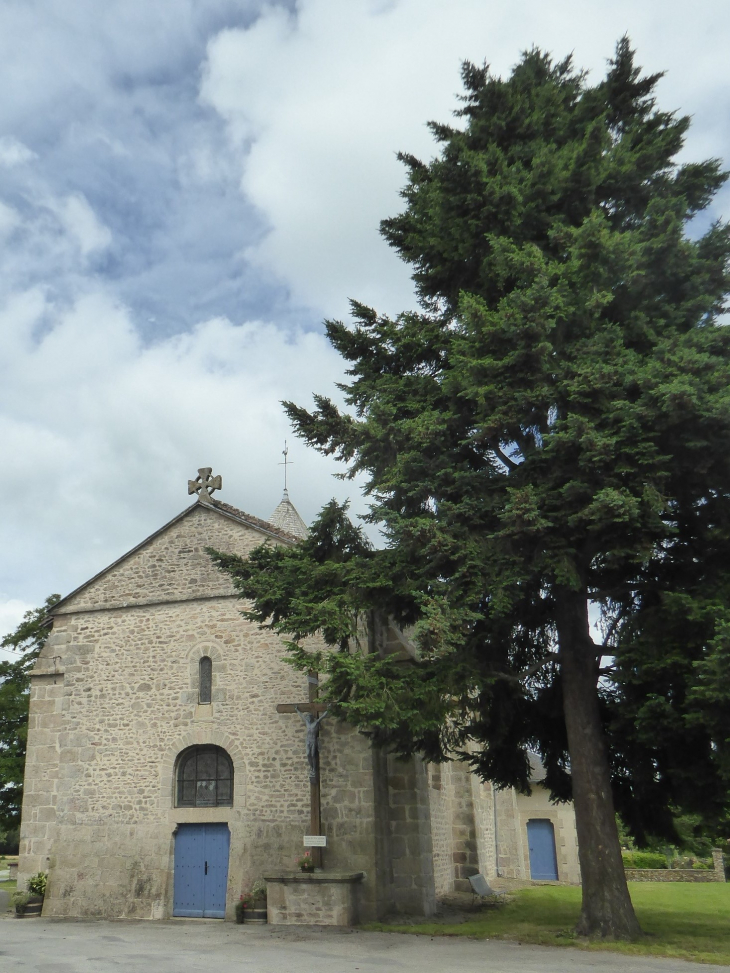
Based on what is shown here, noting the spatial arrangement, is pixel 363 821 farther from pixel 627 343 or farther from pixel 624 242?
pixel 624 242

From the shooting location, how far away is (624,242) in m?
10.1

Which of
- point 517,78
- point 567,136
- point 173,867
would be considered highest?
point 517,78

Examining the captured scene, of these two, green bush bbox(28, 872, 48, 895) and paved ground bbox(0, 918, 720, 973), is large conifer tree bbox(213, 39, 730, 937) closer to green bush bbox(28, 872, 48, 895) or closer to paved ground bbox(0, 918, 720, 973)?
paved ground bbox(0, 918, 720, 973)

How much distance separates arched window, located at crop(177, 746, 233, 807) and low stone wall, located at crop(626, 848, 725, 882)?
17.6 m

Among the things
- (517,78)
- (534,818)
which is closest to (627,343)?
(517,78)

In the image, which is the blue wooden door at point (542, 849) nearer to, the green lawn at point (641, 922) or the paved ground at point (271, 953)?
the green lawn at point (641, 922)

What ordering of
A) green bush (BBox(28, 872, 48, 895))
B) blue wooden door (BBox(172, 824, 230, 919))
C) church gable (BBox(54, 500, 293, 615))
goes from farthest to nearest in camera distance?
church gable (BBox(54, 500, 293, 615)) < green bush (BBox(28, 872, 48, 895)) < blue wooden door (BBox(172, 824, 230, 919))

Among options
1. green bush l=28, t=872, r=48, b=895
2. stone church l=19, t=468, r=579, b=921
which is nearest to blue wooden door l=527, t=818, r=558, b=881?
stone church l=19, t=468, r=579, b=921

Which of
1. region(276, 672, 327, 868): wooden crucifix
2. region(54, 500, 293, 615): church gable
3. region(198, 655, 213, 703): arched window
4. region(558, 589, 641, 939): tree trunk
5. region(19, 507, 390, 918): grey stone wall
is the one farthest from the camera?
region(54, 500, 293, 615): church gable

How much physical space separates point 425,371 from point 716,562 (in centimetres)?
520

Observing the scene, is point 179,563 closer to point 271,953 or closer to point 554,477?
point 271,953

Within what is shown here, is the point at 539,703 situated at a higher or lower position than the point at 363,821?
higher

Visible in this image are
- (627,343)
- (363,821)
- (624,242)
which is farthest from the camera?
(363,821)

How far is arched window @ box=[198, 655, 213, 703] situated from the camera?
592 inches
